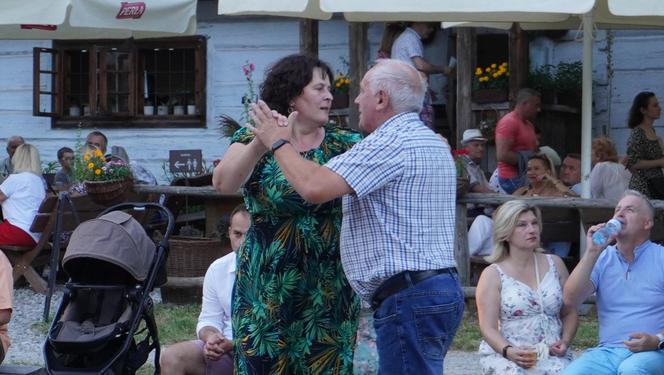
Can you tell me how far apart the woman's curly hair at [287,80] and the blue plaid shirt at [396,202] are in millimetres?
614

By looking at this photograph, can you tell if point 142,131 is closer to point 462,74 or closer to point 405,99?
point 462,74

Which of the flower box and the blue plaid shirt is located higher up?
the flower box

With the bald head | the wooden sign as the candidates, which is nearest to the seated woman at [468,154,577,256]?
the wooden sign

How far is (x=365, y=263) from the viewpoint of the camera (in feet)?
14.4

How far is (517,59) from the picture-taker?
40.6 feet

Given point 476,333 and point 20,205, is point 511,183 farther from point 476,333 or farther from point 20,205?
point 20,205

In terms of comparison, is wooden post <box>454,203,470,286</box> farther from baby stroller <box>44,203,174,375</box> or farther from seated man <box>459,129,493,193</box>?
baby stroller <box>44,203,174,375</box>

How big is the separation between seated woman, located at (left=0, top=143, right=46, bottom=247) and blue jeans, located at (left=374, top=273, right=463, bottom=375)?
6960 mm

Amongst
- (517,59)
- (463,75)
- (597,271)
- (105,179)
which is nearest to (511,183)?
(463,75)

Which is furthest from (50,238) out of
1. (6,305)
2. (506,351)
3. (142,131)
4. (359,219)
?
(359,219)

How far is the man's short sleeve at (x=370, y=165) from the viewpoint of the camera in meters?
4.23

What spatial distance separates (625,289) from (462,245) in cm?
316

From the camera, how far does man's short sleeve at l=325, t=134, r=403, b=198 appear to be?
423 cm

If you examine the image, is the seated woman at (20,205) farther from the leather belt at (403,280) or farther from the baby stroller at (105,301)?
the leather belt at (403,280)
